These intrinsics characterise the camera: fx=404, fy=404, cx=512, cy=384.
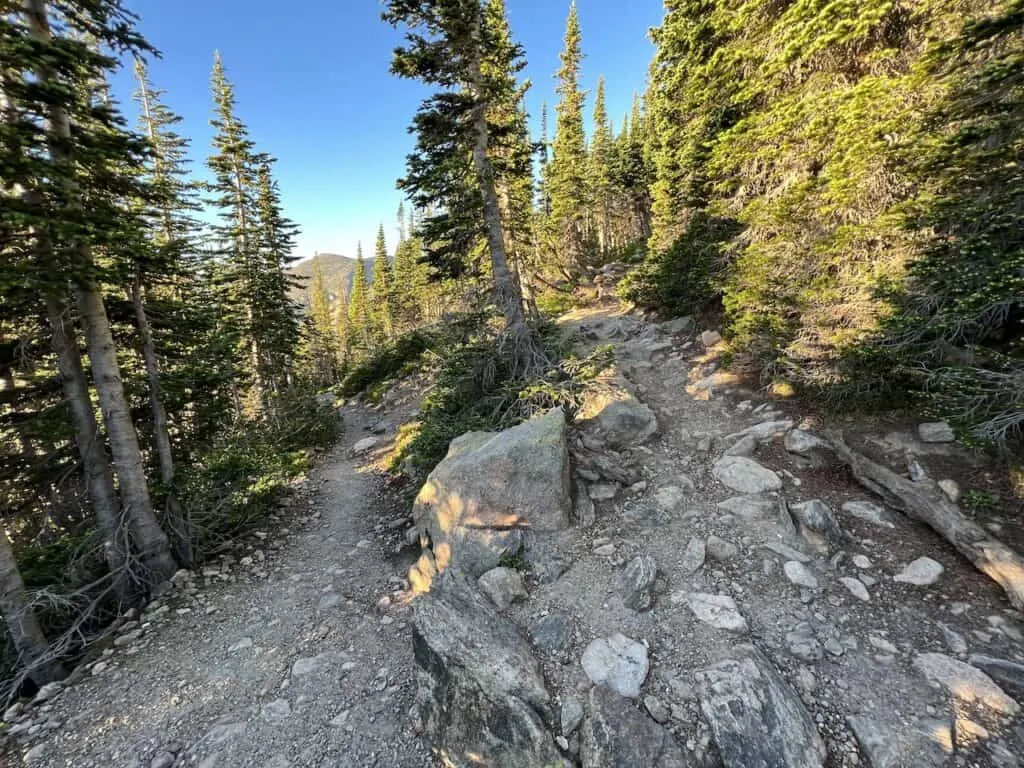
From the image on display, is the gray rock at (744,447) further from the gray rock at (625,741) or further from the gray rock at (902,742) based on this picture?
the gray rock at (625,741)

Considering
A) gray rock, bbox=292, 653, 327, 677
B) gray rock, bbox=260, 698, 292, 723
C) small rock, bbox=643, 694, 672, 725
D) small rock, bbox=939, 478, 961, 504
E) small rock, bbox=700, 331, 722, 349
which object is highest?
small rock, bbox=700, 331, 722, 349

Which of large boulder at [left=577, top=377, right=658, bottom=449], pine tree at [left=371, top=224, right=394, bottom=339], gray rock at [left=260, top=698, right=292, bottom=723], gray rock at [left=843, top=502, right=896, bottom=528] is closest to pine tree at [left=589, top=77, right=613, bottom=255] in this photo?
pine tree at [left=371, top=224, right=394, bottom=339]

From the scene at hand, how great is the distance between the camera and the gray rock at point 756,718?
11.3 ft

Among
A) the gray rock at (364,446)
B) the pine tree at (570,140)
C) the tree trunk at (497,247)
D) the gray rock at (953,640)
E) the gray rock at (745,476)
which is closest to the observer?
the gray rock at (953,640)

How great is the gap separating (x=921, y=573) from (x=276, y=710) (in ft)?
25.5

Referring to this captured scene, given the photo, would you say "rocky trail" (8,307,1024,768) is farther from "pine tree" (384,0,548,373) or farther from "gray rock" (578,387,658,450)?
"pine tree" (384,0,548,373)

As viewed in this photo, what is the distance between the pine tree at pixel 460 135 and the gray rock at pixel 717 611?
5570 millimetres

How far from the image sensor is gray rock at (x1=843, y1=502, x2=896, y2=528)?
5516mm

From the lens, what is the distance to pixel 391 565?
7.71m

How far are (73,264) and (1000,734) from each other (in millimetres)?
11561

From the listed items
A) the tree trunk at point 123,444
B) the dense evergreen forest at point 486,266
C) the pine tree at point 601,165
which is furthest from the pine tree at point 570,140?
the tree trunk at point 123,444

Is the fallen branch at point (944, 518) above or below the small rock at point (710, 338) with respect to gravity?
below

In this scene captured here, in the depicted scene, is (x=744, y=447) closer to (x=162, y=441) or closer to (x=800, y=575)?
(x=800, y=575)

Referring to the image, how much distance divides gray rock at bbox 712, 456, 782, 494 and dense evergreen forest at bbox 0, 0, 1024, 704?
1.98 metres
